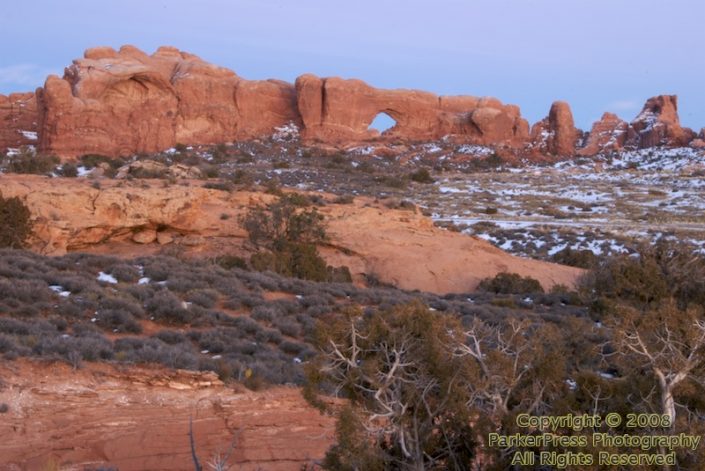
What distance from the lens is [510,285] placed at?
66.0 ft

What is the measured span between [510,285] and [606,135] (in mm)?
61134

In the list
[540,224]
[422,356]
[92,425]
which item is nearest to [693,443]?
[422,356]

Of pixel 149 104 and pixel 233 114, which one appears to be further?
pixel 233 114

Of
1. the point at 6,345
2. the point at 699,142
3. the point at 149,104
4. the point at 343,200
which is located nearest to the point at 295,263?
the point at 343,200

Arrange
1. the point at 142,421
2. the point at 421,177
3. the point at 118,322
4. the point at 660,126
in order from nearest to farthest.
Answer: the point at 142,421 < the point at 118,322 < the point at 421,177 < the point at 660,126

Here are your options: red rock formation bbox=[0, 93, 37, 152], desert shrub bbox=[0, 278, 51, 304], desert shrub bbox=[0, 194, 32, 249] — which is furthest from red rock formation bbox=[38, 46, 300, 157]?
desert shrub bbox=[0, 278, 51, 304]

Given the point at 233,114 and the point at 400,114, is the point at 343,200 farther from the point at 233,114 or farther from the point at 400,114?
the point at 400,114


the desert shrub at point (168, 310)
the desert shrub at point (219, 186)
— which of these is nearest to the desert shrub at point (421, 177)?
the desert shrub at point (219, 186)

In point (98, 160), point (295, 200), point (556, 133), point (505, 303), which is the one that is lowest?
point (505, 303)

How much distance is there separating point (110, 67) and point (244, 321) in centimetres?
5053

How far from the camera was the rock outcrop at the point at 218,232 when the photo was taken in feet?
65.7

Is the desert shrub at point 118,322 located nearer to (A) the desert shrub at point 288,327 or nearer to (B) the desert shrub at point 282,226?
(A) the desert shrub at point 288,327

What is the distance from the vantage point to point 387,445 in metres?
5.08

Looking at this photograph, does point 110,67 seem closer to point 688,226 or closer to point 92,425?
point 688,226
